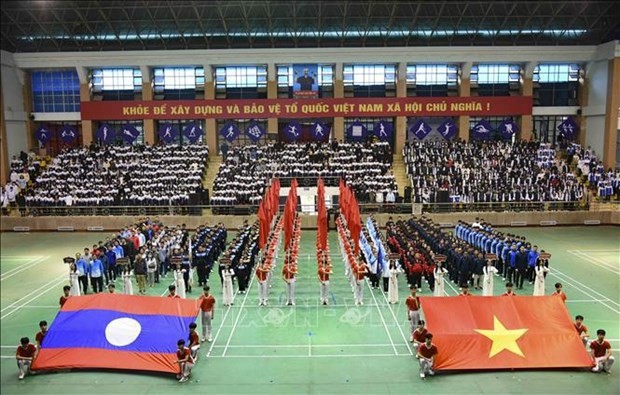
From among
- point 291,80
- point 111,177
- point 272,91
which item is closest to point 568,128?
point 291,80

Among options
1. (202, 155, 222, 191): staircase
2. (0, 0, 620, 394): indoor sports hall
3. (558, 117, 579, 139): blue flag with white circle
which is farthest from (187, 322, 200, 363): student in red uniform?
(558, 117, 579, 139): blue flag with white circle

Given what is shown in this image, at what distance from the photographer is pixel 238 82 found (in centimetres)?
4859

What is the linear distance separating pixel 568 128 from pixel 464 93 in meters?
8.84

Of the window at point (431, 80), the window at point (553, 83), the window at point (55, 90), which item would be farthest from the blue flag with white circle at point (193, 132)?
the window at point (553, 83)

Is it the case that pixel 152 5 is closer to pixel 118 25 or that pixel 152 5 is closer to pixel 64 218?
pixel 118 25

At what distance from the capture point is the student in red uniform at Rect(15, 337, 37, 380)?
12125 millimetres

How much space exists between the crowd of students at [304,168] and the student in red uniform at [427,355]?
2281cm

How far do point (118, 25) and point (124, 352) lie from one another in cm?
3578

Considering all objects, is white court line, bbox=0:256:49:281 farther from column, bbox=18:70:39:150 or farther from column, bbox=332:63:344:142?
column, bbox=332:63:344:142

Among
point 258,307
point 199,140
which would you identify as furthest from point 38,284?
point 199,140

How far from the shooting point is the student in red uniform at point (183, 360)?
39.8ft

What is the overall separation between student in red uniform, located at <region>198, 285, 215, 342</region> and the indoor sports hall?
102 millimetres

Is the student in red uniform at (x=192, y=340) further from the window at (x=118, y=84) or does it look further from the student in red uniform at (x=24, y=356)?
the window at (x=118, y=84)

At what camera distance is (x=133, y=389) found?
1170cm
